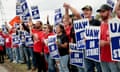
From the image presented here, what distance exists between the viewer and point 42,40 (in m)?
14.4

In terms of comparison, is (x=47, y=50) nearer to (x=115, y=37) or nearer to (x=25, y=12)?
(x=25, y=12)

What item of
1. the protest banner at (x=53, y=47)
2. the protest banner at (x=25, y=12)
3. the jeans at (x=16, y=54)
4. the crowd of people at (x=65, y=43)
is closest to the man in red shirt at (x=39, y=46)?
the crowd of people at (x=65, y=43)

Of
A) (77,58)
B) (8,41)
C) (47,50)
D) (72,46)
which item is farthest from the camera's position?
(8,41)

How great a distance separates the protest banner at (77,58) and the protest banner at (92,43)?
0.99 metres

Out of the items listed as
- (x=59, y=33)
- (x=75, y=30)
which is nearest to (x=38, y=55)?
(x=59, y=33)

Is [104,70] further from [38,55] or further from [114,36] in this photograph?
[38,55]

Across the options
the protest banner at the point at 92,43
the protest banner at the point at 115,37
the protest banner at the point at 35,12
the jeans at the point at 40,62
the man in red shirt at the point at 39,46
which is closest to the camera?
the protest banner at the point at 115,37

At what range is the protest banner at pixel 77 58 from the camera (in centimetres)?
1083

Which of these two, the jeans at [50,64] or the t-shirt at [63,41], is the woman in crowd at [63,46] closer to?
the t-shirt at [63,41]

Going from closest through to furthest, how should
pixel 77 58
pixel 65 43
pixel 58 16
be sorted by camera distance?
pixel 77 58, pixel 65 43, pixel 58 16

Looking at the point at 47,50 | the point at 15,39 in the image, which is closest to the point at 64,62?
the point at 47,50

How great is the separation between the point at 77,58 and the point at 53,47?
6.81ft

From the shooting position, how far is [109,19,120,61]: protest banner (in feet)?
26.3

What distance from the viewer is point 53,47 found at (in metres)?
13.1
